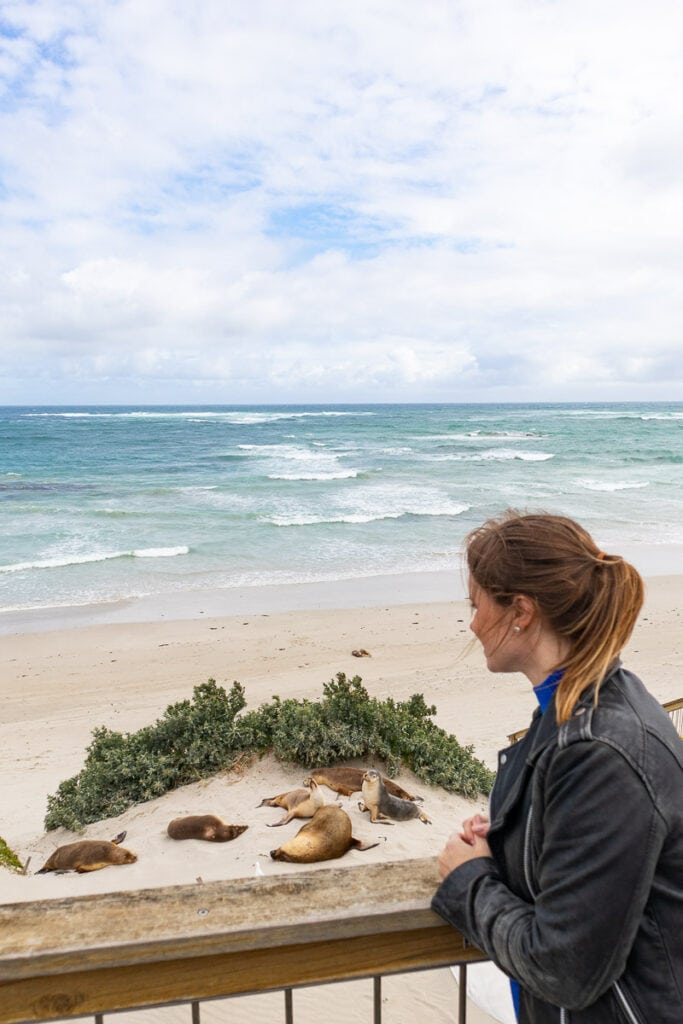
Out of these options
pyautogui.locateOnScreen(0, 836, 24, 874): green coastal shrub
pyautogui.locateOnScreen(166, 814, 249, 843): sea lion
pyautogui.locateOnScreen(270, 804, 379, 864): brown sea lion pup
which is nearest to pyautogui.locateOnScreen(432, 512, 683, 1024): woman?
pyautogui.locateOnScreen(270, 804, 379, 864): brown sea lion pup

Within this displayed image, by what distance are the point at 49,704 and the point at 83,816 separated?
16.1ft

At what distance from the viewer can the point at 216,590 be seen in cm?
1780

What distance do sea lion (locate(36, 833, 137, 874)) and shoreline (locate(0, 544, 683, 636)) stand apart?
9.84 metres

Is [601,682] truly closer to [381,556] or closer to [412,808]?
[412,808]

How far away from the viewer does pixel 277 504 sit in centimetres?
3020

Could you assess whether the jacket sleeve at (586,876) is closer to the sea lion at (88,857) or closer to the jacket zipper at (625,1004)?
the jacket zipper at (625,1004)

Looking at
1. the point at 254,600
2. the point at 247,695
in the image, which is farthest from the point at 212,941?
the point at 254,600

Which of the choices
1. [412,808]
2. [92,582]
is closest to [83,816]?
[412,808]

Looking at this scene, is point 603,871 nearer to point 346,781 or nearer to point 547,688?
point 547,688

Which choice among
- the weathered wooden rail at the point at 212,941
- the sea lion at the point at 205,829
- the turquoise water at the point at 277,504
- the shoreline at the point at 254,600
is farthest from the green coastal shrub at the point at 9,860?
the shoreline at the point at 254,600

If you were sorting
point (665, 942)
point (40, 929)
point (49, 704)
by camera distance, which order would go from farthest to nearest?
1. point (49, 704)
2. point (40, 929)
3. point (665, 942)

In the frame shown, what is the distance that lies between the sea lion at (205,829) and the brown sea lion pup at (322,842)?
1.82 ft

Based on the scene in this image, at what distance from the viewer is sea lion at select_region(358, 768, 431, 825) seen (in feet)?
19.1

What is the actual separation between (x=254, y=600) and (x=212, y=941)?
1553 cm
